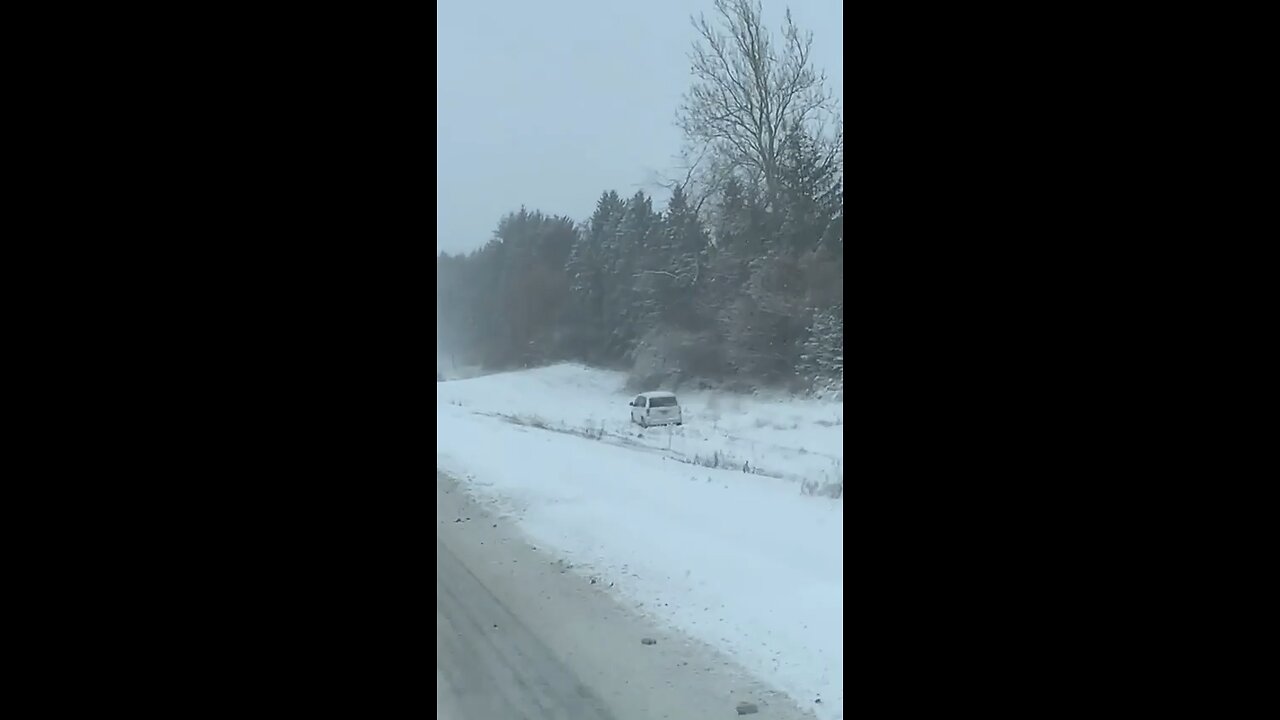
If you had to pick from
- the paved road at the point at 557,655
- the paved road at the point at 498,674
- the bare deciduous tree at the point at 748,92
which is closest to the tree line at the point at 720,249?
the bare deciduous tree at the point at 748,92

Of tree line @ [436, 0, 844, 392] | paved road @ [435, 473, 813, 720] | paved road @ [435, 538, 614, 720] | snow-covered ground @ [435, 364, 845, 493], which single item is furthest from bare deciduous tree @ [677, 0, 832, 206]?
paved road @ [435, 538, 614, 720]

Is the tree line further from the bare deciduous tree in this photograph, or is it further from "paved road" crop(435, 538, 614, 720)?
"paved road" crop(435, 538, 614, 720)

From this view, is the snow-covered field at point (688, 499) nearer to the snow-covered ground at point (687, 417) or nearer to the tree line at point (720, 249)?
the snow-covered ground at point (687, 417)
